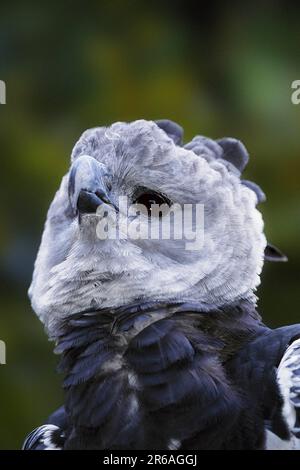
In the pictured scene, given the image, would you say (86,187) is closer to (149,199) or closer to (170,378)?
(149,199)

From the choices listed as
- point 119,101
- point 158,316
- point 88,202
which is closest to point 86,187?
point 88,202

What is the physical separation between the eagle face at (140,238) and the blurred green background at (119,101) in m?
0.69

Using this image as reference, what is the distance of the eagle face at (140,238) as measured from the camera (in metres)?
1.55

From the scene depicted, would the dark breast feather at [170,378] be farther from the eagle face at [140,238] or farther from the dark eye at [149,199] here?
the dark eye at [149,199]

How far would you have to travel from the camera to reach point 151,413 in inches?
57.1

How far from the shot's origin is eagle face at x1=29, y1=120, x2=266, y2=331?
1.55m

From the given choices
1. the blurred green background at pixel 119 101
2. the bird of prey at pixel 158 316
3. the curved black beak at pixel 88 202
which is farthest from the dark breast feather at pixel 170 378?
the blurred green background at pixel 119 101

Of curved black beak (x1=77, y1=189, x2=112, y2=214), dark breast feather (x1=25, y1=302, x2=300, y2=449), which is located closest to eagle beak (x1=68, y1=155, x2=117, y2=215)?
curved black beak (x1=77, y1=189, x2=112, y2=214)

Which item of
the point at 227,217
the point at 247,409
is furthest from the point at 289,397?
the point at 227,217

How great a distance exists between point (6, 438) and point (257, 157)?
36.6 inches

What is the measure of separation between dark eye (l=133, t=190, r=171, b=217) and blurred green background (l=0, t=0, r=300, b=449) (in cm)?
76

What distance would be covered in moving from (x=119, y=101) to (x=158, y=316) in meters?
1.04

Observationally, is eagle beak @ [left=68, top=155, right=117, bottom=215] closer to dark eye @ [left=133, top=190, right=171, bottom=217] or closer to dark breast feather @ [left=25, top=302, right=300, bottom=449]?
dark eye @ [left=133, top=190, right=171, bottom=217]

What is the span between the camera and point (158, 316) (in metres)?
1.53
